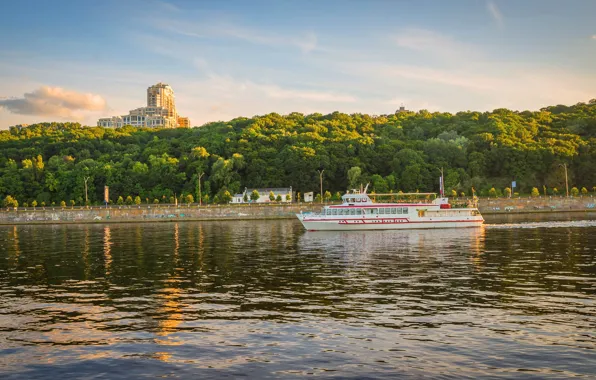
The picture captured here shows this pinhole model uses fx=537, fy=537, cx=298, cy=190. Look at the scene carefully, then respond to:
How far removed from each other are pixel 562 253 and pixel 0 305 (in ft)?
133

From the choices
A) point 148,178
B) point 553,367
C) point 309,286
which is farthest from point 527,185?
point 553,367

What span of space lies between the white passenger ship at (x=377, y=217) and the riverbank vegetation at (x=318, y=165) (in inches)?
2228

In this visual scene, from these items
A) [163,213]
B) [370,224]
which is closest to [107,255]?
[370,224]

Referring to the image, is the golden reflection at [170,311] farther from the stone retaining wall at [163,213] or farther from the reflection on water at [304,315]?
the stone retaining wall at [163,213]

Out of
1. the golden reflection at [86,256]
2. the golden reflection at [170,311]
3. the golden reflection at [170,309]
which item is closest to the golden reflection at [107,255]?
the golden reflection at [86,256]

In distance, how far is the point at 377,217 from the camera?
251 ft

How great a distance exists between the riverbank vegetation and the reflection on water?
94.8 metres

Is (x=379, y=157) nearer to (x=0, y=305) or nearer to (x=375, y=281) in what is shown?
(x=375, y=281)

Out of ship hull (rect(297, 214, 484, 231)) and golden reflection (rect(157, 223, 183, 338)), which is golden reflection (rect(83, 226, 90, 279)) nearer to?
golden reflection (rect(157, 223, 183, 338))

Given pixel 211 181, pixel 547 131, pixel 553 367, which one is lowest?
pixel 553 367

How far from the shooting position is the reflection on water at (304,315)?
56.2ft

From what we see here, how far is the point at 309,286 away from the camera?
31.0m

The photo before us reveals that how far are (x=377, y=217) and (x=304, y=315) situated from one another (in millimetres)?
54100

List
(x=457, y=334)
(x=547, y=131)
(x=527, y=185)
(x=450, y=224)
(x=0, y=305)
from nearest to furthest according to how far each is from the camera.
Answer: (x=457, y=334), (x=0, y=305), (x=450, y=224), (x=527, y=185), (x=547, y=131)
